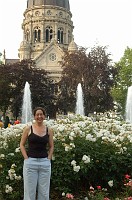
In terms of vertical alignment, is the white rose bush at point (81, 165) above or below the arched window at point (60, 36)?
below

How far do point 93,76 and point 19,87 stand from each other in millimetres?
12363

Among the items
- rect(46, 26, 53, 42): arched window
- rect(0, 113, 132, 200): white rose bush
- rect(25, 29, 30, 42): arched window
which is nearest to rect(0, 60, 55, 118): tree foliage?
rect(46, 26, 53, 42): arched window

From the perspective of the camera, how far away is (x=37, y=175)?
264 inches

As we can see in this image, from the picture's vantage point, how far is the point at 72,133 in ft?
27.7

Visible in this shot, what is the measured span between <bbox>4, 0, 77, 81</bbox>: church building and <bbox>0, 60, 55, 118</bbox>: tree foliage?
27.2m

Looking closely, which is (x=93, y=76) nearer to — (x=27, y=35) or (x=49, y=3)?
(x=27, y=35)

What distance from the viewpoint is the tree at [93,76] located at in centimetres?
4356

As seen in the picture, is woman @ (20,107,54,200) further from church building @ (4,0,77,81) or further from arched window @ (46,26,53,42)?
arched window @ (46,26,53,42)


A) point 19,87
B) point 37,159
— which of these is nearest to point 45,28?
point 19,87

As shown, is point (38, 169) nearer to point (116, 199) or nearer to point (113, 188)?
point (116, 199)

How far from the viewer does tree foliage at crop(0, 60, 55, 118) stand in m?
51.1

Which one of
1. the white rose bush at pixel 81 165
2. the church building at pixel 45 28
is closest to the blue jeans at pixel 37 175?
the white rose bush at pixel 81 165

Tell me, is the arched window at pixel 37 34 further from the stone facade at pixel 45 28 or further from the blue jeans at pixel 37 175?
the blue jeans at pixel 37 175

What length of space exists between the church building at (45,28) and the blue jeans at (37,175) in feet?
242
